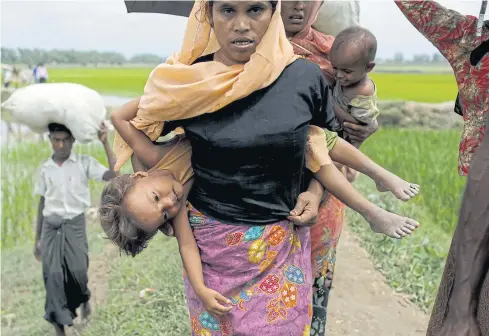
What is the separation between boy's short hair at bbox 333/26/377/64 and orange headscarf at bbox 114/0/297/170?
49 centimetres

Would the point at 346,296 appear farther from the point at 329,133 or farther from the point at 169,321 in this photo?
the point at 329,133

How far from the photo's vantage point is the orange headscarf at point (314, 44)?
223 cm

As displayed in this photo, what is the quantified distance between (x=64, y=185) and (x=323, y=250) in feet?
6.86

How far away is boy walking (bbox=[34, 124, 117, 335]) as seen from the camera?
154 inches

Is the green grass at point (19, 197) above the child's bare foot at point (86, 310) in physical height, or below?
below

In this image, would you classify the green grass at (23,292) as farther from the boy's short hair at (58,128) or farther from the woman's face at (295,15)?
the woman's face at (295,15)

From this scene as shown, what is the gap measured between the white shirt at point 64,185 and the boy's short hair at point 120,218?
2.09m

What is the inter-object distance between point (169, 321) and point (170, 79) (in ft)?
7.88

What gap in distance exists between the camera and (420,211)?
257 inches

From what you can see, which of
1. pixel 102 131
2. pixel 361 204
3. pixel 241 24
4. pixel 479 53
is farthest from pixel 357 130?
pixel 102 131

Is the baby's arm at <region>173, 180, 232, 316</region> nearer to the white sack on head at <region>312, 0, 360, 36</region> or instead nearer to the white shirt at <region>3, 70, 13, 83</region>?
the white sack on head at <region>312, 0, 360, 36</region>

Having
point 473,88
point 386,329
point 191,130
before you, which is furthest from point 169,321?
point 473,88

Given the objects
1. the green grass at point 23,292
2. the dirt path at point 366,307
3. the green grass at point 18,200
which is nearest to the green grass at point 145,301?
the green grass at point 23,292

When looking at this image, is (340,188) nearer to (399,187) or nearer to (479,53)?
(399,187)
